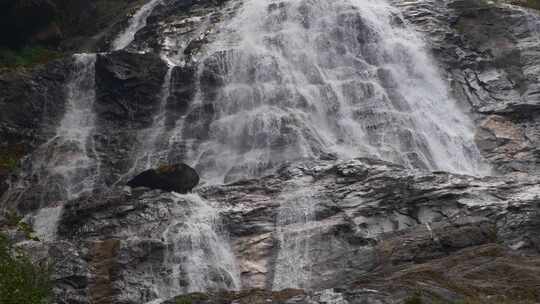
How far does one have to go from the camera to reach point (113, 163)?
2480 centimetres

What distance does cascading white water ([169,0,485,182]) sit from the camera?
23.3m

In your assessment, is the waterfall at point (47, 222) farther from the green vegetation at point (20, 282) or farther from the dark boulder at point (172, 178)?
the green vegetation at point (20, 282)

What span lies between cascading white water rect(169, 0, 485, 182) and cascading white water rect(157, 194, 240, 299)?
3698 millimetres

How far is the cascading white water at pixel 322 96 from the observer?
917 inches

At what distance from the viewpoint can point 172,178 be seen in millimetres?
20375

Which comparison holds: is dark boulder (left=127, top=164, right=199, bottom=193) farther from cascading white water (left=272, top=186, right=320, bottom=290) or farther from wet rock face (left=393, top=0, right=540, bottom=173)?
wet rock face (left=393, top=0, right=540, bottom=173)

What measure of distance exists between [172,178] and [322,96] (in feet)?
25.3

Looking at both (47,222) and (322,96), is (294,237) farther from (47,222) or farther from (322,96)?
(322,96)

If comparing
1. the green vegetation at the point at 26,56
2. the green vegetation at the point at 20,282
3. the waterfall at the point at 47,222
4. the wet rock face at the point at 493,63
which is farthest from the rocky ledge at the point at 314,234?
the green vegetation at the point at 26,56

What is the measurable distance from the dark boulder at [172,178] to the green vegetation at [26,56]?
14370mm

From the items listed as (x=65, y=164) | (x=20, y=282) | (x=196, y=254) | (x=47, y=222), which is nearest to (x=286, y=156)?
(x=196, y=254)

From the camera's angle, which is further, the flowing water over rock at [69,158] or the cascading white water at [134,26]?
the cascading white water at [134,26]

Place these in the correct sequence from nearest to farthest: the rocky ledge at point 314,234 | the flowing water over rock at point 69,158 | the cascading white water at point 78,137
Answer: the rocky ledge at point 314,234, the flowing water over rock at point 69,158, the cascading white water at point 78,137

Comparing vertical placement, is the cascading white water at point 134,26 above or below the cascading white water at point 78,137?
above
